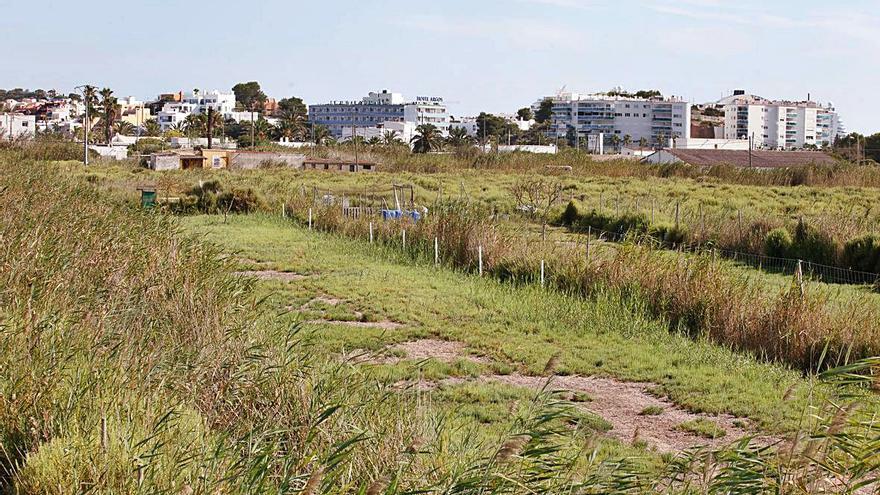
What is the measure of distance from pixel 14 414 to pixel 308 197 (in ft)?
90.5

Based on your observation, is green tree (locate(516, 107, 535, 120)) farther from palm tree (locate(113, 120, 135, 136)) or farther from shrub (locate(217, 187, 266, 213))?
shrub (locate(217, 187, 266, 213))

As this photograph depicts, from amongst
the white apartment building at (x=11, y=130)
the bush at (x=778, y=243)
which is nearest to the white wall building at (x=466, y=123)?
the white apartment building at (x=11, y=130)

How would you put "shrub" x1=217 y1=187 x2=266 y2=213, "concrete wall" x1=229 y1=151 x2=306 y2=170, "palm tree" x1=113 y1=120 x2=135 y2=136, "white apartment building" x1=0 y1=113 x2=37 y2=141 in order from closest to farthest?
"white apartment building" x1=0 y1=113 x2=37 y2=141 → "shrub" x1=217 y1=187 x2=266 y2=213 → "concrete wall" x1=229 y1=151 x2=306 y2=170 → "palm tree" x1=113 y1=120 x2=135 y2=136

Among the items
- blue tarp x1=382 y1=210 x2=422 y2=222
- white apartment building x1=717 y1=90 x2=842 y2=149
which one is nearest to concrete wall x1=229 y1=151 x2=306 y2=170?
blue tarp x1=382 y1=210 x2=422 y2=222

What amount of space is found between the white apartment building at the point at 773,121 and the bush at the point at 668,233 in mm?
124914

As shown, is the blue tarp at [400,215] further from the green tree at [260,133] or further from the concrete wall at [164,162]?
the green tree at [260,133]

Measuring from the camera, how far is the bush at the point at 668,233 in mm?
23641

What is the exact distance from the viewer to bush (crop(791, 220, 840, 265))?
20.6 m

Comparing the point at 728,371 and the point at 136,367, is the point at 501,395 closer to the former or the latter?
the point at 728,371

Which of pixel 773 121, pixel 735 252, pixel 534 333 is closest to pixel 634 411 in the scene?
pixel 534 333

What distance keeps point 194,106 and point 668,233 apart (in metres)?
139

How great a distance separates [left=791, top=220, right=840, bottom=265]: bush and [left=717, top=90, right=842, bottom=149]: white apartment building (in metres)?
127

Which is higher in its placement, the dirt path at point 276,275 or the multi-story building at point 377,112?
the multi-story building at point 377,112

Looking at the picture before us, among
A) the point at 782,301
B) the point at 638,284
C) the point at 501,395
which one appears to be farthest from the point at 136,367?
the point at 638,284
